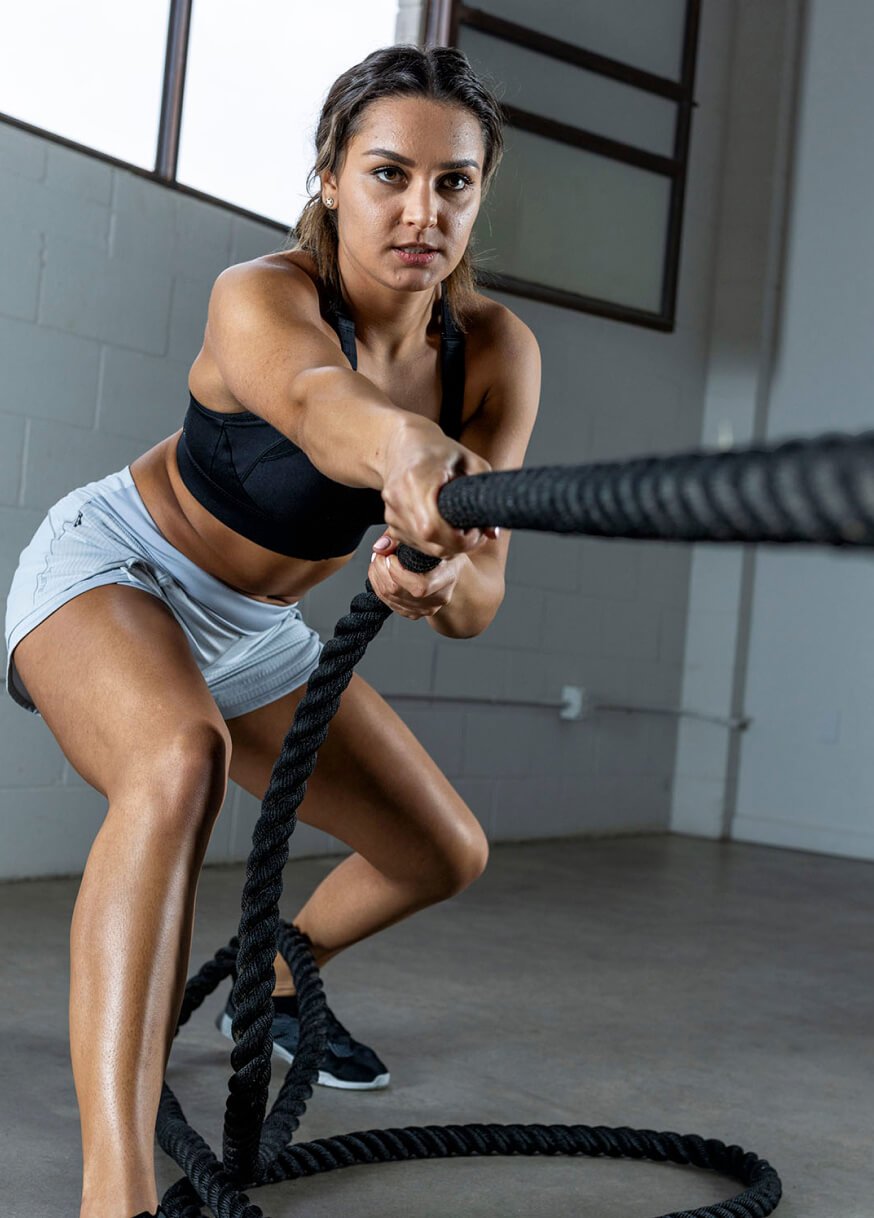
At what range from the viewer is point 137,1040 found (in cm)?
125

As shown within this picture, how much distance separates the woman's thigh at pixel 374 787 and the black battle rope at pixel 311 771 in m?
0.22

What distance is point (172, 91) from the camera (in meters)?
3.58

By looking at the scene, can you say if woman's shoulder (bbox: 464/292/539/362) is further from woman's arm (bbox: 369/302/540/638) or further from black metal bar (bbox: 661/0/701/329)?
black metal bar (bbox: 661/0/701/329)

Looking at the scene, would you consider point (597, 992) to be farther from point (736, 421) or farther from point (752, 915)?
point (736, 421)

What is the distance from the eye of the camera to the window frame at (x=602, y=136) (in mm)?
4354

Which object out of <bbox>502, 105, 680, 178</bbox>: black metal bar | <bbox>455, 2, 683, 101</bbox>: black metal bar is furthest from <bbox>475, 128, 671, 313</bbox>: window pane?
<bbox>455, 2, 683, 101</bbox>: black metal bar

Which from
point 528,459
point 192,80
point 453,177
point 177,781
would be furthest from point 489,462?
point 528,459

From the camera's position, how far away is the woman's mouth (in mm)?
1520

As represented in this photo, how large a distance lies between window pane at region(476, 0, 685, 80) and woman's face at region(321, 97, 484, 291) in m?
3.26

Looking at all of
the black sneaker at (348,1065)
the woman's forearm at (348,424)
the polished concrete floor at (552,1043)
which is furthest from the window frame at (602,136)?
the woman's forearm at (348,424)

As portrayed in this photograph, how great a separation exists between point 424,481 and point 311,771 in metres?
0.54

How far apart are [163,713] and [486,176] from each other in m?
0.77

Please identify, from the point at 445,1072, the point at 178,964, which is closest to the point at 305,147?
the point at 445,1072

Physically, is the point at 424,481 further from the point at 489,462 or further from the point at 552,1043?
the point at 552,1043
